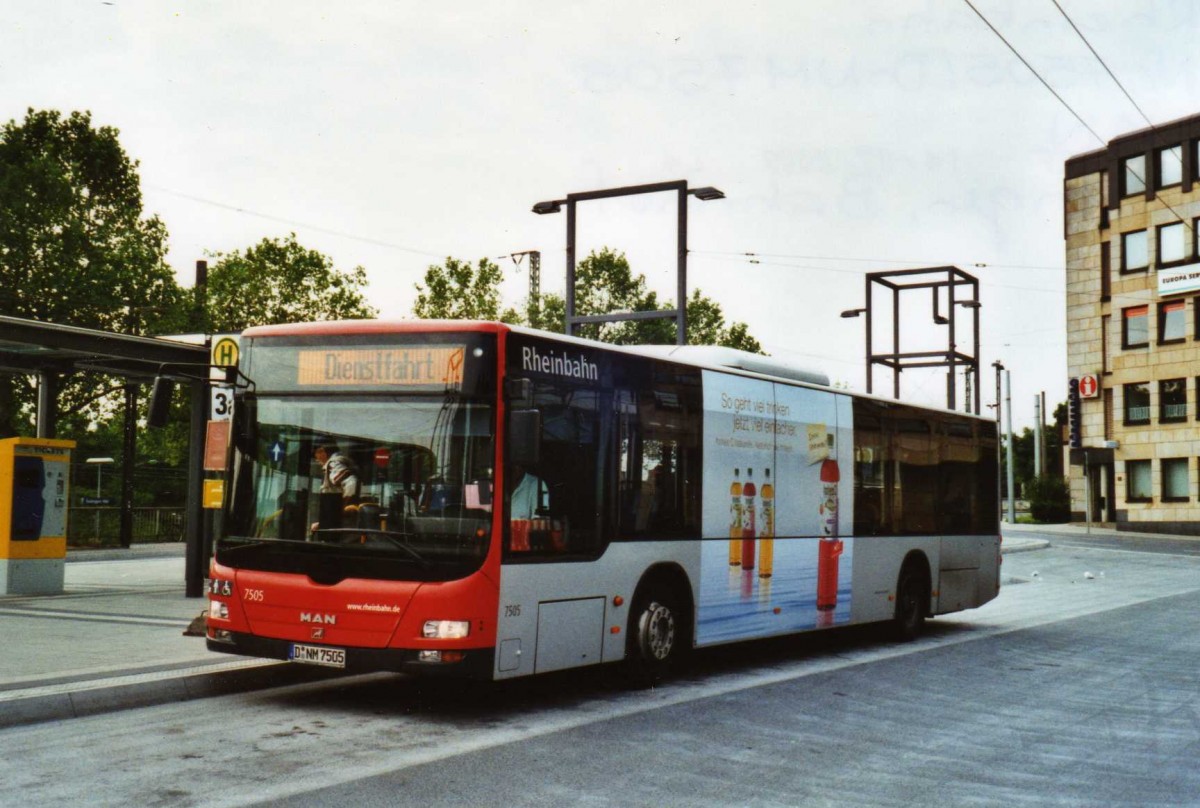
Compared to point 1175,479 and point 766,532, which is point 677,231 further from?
point 1175,479

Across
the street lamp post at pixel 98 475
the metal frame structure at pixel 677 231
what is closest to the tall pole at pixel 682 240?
the metal frame structure at pixel 677 231

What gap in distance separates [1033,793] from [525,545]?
3.71 metres

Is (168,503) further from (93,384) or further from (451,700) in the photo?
(451,700)

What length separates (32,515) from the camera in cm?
1647

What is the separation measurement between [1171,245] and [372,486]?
184 feet

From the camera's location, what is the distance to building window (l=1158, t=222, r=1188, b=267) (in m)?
56.5

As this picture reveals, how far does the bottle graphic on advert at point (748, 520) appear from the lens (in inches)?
463

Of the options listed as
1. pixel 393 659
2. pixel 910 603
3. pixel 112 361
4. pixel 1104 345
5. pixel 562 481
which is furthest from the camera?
pixel 1104 345

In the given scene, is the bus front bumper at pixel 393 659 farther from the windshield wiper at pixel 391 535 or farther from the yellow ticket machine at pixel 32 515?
the yellow ticket machine at pixel 32 515

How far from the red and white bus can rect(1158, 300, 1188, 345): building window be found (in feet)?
168

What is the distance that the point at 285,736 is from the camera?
→ 784 centimetres

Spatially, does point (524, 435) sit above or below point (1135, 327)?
below

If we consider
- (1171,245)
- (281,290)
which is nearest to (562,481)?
(281,290)

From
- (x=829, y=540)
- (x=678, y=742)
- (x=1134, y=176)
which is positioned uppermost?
(x=1134, y=176)
